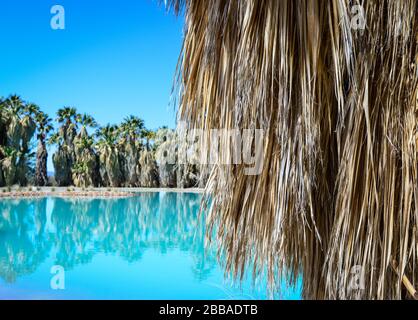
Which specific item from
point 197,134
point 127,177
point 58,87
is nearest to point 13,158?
point 127,177

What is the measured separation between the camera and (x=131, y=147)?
82.3 feet

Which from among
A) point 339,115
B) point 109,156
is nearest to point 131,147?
point 109,156

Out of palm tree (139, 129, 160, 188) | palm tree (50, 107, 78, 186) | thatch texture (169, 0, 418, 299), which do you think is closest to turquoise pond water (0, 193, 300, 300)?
thatch texture (169, 0, 418, 299)

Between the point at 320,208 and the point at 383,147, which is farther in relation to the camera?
the point at 320,208

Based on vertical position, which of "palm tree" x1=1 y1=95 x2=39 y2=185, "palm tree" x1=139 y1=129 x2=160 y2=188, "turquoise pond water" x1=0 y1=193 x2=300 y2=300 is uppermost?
"palm tree" x1=1 y1=95 x2=39 y2=185

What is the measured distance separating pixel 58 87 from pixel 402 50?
3148 centimetres

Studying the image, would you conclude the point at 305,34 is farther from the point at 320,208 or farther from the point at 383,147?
the point at 320,208

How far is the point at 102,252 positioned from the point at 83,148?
576 inches

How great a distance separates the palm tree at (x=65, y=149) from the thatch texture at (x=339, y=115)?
2396cm

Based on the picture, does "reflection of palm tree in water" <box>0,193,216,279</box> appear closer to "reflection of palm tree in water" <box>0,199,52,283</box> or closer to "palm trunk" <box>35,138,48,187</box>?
"reflection of palm tree in water" <box>0,199,52,283</box>

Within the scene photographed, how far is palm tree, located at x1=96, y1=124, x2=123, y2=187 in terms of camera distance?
961 inches

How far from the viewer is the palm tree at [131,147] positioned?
984 inches
